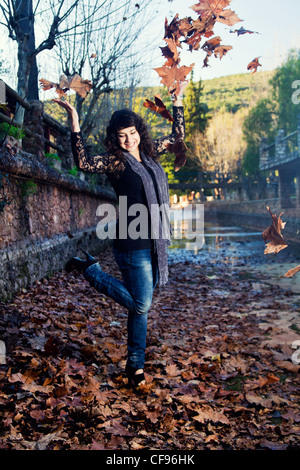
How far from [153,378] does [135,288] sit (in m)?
0.83

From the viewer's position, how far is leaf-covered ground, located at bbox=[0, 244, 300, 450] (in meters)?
2.50

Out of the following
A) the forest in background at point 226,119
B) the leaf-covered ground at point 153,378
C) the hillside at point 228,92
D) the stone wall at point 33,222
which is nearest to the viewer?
the leaf-covered ground at point 153,378

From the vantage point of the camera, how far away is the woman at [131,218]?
2.99 meters

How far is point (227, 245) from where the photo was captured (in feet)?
50.3

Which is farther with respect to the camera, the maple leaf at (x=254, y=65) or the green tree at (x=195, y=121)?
the green tree at (x=195, y=121)

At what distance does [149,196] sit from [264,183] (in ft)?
132

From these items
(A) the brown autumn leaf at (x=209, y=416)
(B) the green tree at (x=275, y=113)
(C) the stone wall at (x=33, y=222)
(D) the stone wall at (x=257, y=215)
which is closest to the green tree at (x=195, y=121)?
(D) the stone wall at (x=257, y=215)

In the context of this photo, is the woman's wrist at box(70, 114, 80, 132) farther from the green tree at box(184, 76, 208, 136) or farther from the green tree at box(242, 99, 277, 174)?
the green tree at box(184, 76, 208, 136)

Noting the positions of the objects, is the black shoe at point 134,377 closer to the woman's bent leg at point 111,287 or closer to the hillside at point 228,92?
the woman's bent leg at point 111,287

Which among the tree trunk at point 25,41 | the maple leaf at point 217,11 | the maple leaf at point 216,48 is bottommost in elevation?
the maple leaf at point 216,48

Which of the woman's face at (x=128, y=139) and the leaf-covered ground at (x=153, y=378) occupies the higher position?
the woman's face at (x=128, y=139)

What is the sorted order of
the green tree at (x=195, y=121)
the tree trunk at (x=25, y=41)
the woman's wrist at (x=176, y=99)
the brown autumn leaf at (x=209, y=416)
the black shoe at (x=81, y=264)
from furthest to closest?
the green tree at (x=195, y=121) → the tree trunk at (x=25, y=41) → the black shoe at (x=81, y=264) → the woman's wrist at (x=176, y=99) → the brown autumn leaf at (x=209, y=416)

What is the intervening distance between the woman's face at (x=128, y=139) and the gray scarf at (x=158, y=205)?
0.16 feet
